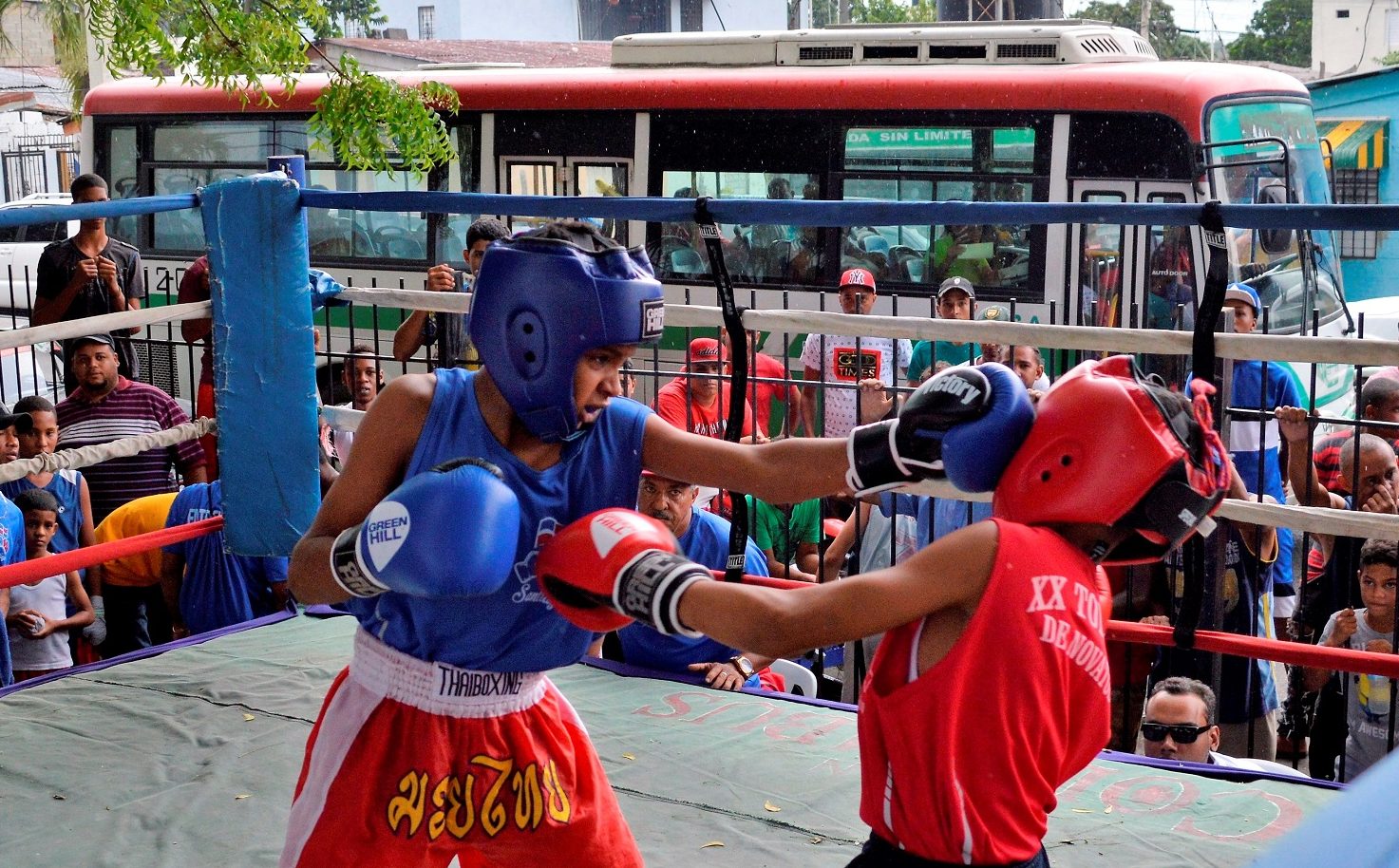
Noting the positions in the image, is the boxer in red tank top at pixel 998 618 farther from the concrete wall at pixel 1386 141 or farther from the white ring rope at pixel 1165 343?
the concrete wall at pixel 1386 141

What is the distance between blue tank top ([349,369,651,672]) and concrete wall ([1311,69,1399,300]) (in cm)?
1507

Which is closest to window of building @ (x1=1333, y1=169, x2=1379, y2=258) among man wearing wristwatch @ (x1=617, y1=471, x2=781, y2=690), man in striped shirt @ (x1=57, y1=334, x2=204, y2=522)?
man wearing wristwatch @ (x1=617, y1=471, x2=781, y2=690)

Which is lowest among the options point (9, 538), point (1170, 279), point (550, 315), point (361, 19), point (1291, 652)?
point (9, 538)

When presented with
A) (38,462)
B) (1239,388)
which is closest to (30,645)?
(38,462)

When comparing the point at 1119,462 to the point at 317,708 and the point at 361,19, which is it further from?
the point at 361,19

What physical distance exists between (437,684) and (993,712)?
83cm

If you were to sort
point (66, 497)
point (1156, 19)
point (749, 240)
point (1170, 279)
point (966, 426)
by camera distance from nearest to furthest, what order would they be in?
point (966, 426), point (66, 497), point (1170, 279), point (749, 240), point (1156, 19)

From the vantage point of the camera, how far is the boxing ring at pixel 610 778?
2971mm

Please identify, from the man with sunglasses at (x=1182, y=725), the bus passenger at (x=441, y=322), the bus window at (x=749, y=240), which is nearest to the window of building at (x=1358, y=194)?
the bus window at (x=749, y=240)

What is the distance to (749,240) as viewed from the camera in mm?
8562

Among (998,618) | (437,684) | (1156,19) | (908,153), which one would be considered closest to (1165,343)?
(998,618)

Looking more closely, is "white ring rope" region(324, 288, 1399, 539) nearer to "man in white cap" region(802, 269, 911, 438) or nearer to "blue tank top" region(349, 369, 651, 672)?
"blue tank top" region(349, 369, 651, 672)

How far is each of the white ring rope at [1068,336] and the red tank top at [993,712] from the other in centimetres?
107

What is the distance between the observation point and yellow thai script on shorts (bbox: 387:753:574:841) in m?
2.08
